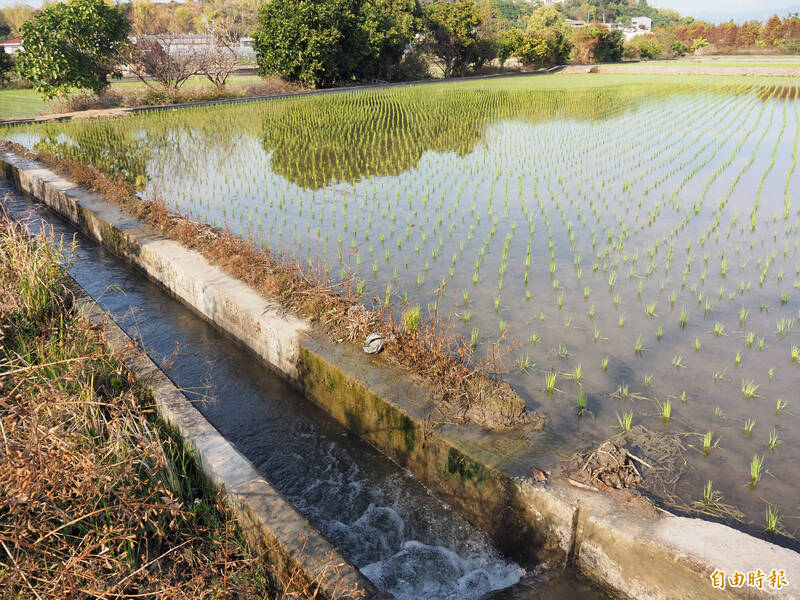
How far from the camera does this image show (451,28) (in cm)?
3278

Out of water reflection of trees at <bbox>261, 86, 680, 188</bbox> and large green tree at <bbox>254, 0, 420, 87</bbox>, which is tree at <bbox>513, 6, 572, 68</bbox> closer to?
large green tree at <bbox>254, 0, 420, 87</bbox>

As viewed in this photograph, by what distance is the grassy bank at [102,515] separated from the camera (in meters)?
2.05

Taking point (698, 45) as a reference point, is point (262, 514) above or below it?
below

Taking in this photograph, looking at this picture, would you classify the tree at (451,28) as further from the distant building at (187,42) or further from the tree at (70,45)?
the tree at (70,45)

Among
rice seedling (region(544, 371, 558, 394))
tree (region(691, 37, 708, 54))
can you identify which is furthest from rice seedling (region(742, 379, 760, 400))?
tree (region(691, 37, 708, 54))

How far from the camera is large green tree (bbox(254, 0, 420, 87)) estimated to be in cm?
2344

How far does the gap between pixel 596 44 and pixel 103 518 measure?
48034 mm

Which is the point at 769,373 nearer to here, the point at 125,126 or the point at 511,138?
the point at 511,138

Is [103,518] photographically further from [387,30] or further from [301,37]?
[387,30]

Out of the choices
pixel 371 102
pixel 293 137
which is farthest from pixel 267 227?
pixel 371 102

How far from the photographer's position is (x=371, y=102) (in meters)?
21.0

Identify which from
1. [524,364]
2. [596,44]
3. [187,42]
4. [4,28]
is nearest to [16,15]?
[4,28]

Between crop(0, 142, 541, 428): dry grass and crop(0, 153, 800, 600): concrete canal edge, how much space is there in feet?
0.42

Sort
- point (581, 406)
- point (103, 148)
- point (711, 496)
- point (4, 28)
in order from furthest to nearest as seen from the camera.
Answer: point (4, 28), point (103, 148), point (581, 406), point (711, 496)
